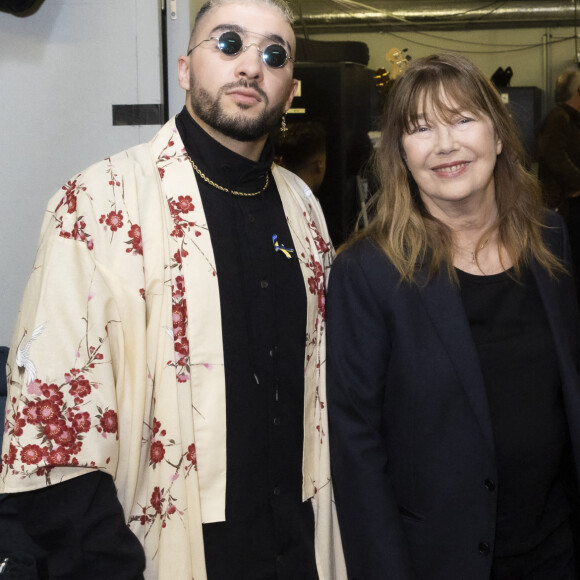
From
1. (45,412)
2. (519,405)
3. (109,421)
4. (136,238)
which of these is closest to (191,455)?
(109,421)

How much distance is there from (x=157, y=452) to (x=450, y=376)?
0.55m

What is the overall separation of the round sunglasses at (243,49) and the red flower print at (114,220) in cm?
40

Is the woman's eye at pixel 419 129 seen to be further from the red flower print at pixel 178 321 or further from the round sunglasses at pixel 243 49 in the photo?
the red flower print at pixel 178 321

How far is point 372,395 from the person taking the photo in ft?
4.92

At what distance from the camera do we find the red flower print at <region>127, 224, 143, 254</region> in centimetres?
138

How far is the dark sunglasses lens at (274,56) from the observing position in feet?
5.07

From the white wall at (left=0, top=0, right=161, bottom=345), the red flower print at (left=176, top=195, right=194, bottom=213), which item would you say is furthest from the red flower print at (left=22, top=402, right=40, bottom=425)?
the white wall at (left=0, top=0, right=161, bottom=345)

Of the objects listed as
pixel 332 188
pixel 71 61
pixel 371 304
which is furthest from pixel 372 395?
pixel 71 61

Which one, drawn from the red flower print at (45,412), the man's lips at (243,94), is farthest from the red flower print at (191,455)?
the man's lips at (243,94)

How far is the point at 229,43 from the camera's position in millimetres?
1524

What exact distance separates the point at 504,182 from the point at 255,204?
55cm

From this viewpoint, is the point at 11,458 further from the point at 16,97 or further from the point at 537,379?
the point at 16,97

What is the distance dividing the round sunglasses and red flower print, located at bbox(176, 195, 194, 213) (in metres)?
0.30

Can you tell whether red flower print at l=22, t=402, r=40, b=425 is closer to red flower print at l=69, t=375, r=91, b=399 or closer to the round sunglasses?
red flower print at l=69, t=375, r=91, b=399
